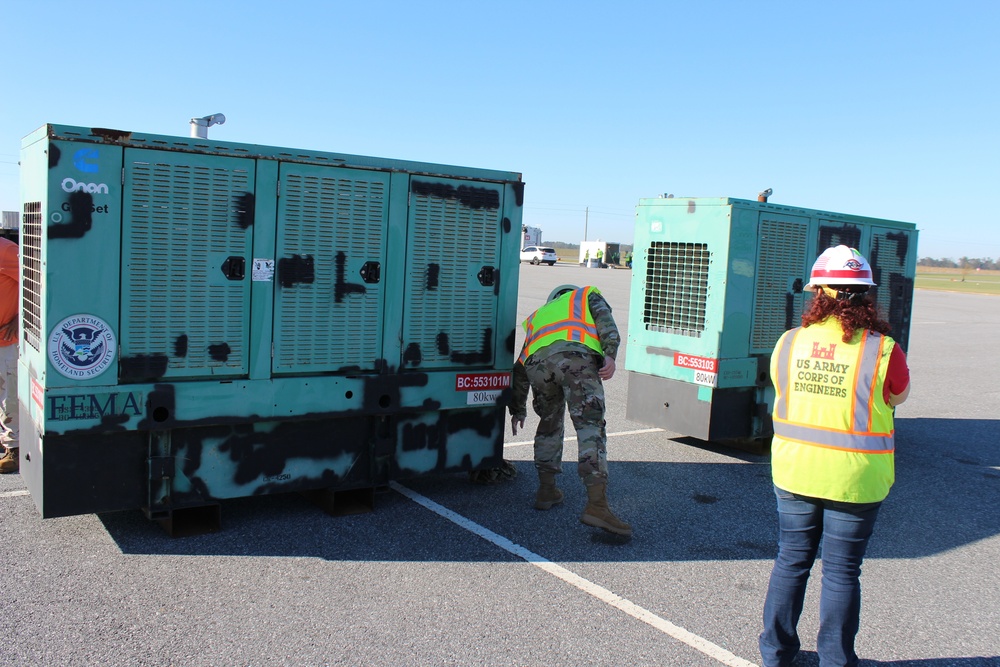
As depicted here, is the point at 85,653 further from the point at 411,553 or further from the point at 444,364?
the point at 444,364

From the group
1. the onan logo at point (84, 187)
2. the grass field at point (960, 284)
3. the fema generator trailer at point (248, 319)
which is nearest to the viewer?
the onan logo at point (84, 187)

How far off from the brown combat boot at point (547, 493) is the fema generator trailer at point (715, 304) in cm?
211

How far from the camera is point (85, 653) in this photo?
11.8 feet

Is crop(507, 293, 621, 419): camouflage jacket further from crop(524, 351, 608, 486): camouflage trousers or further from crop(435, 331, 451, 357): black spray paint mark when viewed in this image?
crop(435, 331, 451, 357): black spray paint mark

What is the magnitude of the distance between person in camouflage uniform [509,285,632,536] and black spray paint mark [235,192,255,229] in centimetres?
197

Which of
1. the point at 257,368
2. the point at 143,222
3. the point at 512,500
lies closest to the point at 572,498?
the point at 512,500

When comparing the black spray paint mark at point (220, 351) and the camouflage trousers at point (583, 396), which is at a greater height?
the black spray paint mark at point (220, 351)

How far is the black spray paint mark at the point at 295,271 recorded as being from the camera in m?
5.15

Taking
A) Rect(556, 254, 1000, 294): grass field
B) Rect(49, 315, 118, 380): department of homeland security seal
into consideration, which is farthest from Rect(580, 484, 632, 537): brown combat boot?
Result: Rect(556, 254, 1000, 294): grass field

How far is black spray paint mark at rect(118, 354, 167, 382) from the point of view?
4727 mm

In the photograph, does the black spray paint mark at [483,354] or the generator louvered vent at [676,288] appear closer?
the black spray paint mark at [483,354]

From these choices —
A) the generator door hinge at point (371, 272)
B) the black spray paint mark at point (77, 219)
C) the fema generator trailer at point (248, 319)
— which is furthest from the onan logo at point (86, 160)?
the generator door hinge at point (371, 272)

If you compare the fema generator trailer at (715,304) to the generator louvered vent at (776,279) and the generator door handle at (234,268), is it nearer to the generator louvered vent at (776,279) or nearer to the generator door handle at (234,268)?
the generator louvered vent at (776,279)

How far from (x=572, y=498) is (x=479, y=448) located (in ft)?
2.48
